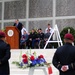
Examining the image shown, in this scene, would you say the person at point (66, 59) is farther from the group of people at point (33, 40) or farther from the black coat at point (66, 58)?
the group of people at point (33, 40)

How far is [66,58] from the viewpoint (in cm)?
530

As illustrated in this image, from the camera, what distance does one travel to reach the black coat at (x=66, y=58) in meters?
5.26

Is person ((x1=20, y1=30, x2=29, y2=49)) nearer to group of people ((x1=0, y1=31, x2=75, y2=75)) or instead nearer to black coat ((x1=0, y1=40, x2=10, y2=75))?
black coat ((x1=0, y1=40, x2=10, y2=75))

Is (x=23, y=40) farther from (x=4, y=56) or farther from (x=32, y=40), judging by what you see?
(x=4, y=56)

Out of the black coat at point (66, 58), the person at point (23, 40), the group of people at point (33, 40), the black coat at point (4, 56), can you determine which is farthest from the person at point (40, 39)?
the black coat at point (66, 58)

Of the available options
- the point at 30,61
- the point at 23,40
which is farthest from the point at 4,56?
the point at 23,40

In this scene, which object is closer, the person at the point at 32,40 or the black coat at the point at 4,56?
the black coat at the point at 4,56

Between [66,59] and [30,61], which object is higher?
[66,59]

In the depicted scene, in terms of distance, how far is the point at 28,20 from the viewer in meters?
17.8

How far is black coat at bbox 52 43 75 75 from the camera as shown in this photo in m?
5.26

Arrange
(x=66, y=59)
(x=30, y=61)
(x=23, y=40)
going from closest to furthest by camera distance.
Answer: (x=66, y=59)
(x=30, y=61)
(x=23, y=40)

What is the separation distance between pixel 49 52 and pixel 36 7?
6253 millimetres

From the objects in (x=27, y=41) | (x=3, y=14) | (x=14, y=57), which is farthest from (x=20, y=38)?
(x=3, y=14)

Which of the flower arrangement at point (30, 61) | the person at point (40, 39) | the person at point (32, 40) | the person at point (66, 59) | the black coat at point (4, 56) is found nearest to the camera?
the person at point (66, 59)
